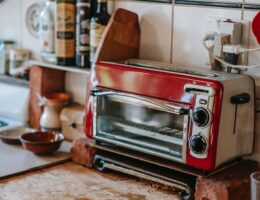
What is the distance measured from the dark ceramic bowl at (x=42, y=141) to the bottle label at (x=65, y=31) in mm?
281

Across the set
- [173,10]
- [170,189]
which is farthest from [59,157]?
[173,10]

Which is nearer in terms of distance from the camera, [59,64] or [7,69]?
[59,64]

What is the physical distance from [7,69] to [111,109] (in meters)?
0.77

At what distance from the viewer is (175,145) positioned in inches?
60.0

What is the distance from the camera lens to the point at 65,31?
6.36ft

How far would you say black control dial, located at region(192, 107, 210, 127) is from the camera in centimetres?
143

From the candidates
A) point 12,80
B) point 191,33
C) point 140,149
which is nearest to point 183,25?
point 191,33

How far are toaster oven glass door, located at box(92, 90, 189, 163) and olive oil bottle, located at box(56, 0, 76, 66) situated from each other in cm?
33

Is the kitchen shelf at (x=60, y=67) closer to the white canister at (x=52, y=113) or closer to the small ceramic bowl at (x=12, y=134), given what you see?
the white canister at (x=52, y=113)

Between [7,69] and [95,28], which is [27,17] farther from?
[95,28]

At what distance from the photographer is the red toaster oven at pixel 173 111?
144 centimetres

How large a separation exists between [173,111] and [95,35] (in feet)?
1.58

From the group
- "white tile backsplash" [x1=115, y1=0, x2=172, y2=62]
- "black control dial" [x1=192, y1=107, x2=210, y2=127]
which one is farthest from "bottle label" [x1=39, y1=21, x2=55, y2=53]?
"black control dial" [x1=192, y1=107, x2=210, y2=127]

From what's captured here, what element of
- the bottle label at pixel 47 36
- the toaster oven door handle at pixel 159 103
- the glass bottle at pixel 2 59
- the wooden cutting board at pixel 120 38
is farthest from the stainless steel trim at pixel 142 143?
the glass bottle at pixel 2 59
